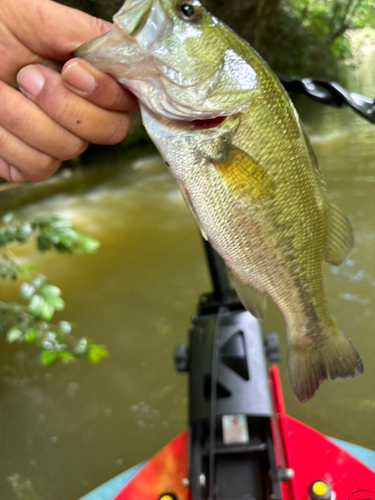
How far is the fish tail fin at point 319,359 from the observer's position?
78 centimetres

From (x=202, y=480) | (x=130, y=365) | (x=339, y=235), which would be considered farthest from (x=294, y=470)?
(x=130, y=365)

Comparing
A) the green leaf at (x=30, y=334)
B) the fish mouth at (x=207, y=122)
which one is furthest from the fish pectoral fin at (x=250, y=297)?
the green leaf at (x=30, y=334)

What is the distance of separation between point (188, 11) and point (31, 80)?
293 mm

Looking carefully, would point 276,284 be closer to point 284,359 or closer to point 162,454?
point 162,454

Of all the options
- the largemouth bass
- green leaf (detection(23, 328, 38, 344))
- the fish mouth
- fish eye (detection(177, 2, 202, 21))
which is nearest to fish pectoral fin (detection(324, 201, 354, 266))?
the largemouth bass

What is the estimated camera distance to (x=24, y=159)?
2.50ft

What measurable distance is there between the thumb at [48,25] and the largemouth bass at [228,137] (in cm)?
5

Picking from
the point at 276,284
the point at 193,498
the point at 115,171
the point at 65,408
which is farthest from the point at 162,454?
the point at 115,171

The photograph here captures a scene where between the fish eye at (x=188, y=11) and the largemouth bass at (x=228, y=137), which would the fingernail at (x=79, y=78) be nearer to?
the largemouth bass at (x=228, y=137)

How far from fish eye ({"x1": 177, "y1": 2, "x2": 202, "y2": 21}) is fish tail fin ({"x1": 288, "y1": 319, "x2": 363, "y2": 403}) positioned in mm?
654

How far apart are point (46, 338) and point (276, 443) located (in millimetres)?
851

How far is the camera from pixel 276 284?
2.51ft

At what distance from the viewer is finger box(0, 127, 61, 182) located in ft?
2.43

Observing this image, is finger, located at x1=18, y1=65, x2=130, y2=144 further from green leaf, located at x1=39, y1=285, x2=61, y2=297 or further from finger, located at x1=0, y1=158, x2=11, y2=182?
green leaf, located at x1=39, y1=285, x2=61, y2=297
